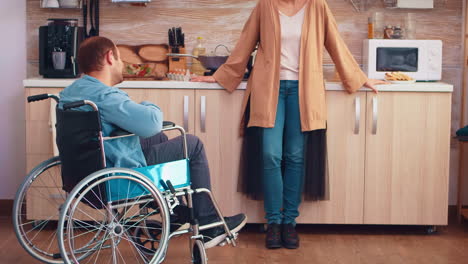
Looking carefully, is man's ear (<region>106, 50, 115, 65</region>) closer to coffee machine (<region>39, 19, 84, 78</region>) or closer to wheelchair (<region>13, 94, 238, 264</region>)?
wheelchair (<region>13, 94, 238, 264</region>)

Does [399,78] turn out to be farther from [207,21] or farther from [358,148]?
[207,21]

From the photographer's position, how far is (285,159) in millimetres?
3596

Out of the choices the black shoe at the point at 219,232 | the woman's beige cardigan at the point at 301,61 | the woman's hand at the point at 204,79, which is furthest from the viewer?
the woman's hand at the point at 204,79

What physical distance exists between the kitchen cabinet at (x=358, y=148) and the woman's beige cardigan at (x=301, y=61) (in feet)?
0.57

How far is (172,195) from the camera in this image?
2.67 metres

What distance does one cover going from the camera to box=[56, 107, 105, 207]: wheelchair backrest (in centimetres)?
255

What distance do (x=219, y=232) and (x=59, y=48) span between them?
1542mm

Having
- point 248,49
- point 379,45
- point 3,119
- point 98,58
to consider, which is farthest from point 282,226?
point 3,119

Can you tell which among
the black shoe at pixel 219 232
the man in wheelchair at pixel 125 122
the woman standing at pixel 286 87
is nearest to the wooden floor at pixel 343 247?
the woman standing at pixel 286 87

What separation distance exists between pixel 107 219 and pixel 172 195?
0.26m

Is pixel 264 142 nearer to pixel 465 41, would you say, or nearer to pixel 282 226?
pixel 282 226

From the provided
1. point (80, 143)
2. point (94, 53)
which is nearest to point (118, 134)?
point (80, 143)

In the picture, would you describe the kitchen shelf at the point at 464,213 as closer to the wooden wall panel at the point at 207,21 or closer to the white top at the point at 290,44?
the wooden wall panel at the point at 207,21

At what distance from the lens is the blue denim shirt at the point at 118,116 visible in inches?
103
